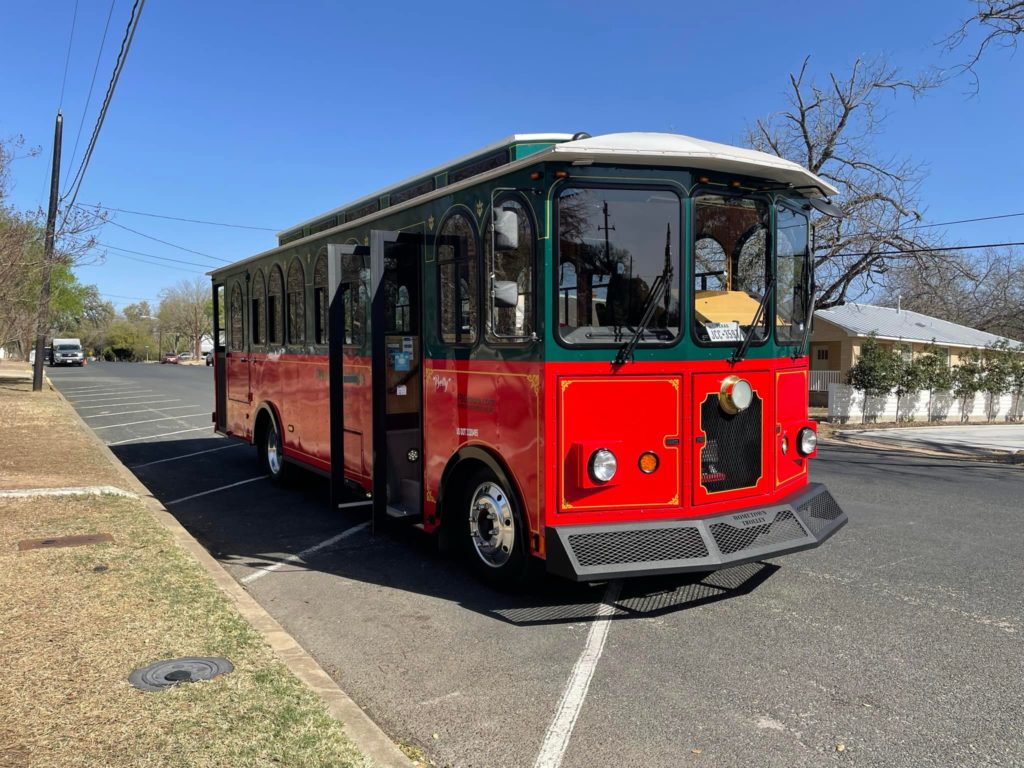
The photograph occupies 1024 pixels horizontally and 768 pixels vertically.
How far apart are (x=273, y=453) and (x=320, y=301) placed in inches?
109

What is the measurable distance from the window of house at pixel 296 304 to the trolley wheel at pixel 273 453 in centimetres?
141

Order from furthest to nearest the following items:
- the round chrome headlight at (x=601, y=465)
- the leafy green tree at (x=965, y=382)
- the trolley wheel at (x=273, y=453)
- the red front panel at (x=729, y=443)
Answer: the leafy green tree at (x=965, y=382)
the trolley wheel at (x=273, y=453)
the red front panel at (x=729, y=443)
the round chrome headlight at (x=601, y=465)

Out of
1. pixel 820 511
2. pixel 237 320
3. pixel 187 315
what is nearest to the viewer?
pixel 820 511

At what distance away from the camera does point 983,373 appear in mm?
25953

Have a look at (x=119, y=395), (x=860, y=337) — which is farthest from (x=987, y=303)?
(x=119, y=395)

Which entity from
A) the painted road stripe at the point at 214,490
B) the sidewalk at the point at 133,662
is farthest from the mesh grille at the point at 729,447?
the painted road stripe at the point at 214,490

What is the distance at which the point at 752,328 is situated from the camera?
17.2 ft

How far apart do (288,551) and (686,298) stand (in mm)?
4083

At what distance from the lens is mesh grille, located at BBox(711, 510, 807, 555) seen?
4887 millimetres

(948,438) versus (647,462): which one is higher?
(647,462)

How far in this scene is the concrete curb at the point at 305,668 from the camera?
10.5 ft

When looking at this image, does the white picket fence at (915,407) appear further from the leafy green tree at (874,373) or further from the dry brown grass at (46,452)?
the dry brown grass at (46,452)

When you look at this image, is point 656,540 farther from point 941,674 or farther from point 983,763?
point 983,763

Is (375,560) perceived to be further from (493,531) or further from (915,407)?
(915,407)
